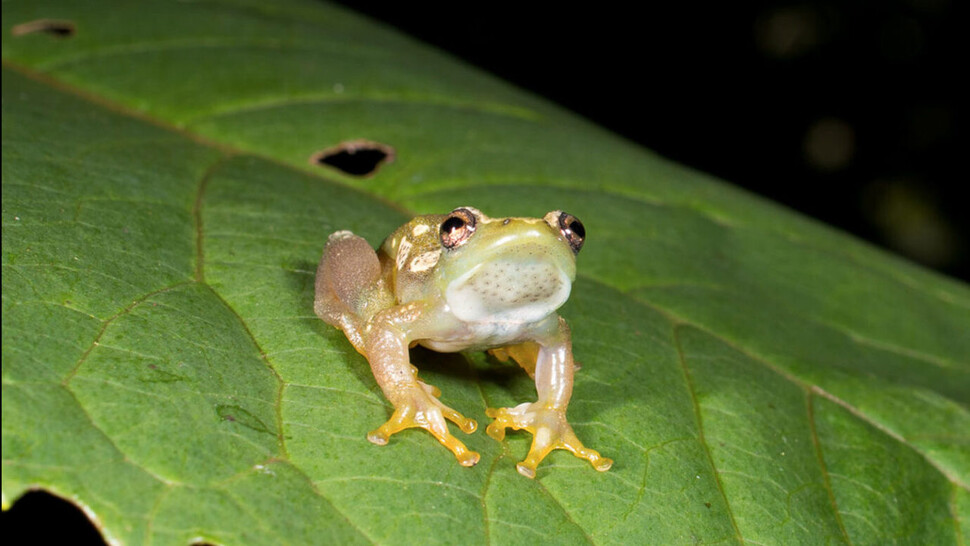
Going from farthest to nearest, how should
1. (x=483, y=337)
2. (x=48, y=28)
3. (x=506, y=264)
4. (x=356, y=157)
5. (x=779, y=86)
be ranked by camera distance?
(x=779, y=86) → (x=48, y=28) → (x=356, y=157) → (x=483, y=337) → (x=506, y=264)

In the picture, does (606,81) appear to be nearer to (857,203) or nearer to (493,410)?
(857,203)

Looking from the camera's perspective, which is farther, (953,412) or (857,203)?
(857,203)

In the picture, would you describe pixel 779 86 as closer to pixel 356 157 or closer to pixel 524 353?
pixel 356 157

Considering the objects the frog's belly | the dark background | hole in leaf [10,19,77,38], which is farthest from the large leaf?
the dark background

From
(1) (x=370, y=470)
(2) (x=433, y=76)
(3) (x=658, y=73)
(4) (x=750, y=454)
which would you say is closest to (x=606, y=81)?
(3) (x=658, y=73)

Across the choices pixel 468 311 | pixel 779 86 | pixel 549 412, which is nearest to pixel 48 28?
pixel 468 311

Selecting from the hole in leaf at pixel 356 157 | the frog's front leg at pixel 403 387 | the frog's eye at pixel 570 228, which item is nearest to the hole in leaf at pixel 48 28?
the hole in leaf at pixel 356 157

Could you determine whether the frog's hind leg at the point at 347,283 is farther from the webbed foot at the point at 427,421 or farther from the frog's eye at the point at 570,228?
the frog's eye at the point at 570,228

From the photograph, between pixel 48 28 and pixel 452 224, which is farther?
pixel 48 28
